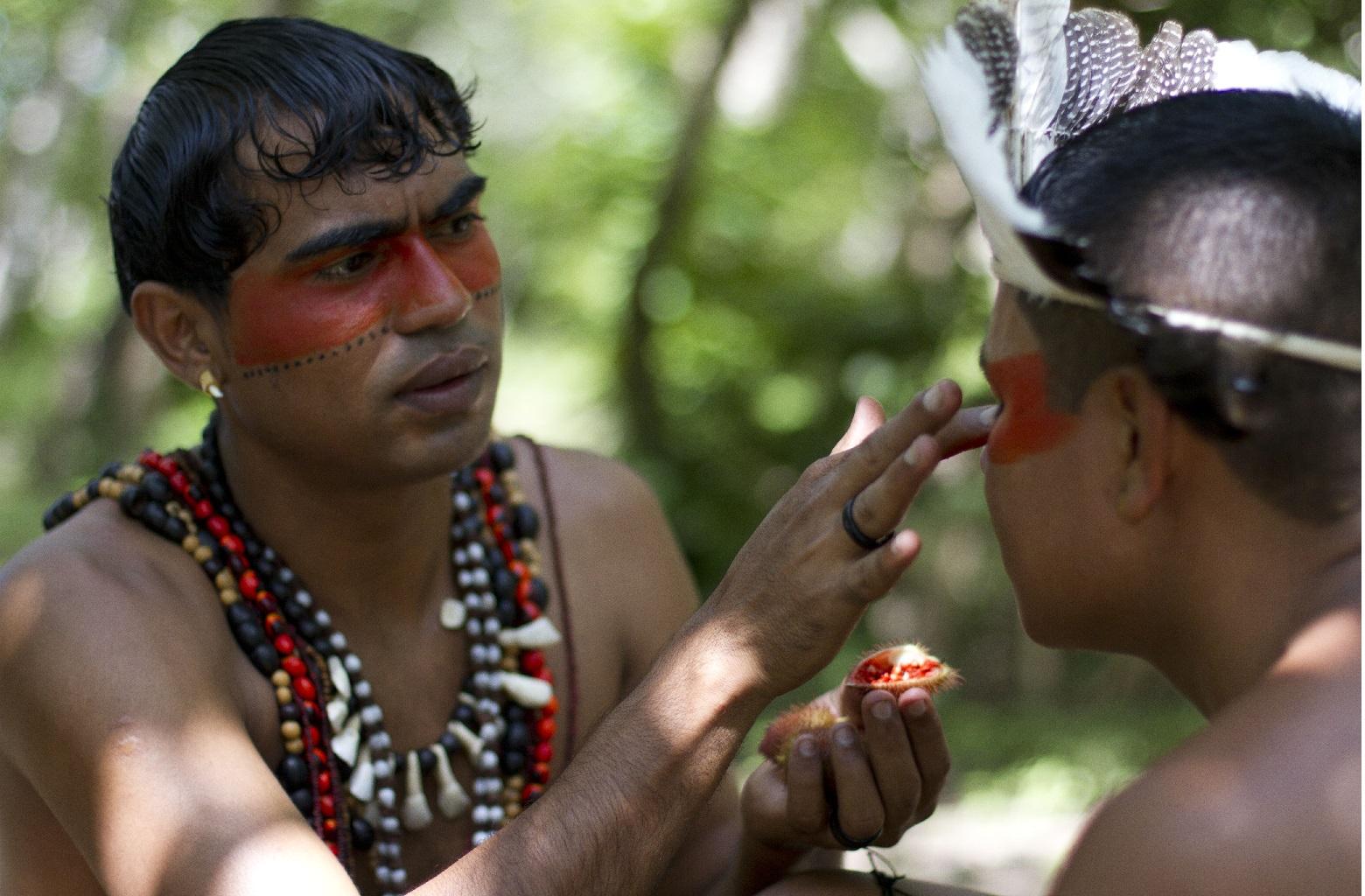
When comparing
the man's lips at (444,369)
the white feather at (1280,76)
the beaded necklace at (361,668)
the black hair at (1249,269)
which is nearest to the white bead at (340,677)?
the beaded necklace at (361,668)

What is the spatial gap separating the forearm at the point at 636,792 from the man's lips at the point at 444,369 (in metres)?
0.82

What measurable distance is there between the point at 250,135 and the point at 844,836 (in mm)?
1766

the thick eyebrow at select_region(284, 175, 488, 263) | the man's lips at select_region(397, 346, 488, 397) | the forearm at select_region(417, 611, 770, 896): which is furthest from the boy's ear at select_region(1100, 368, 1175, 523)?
the thick eyebrow at select_region(284, 175, 488, 263)

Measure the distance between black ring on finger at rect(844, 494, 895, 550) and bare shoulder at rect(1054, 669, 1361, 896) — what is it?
50cm

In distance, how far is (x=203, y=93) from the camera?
3080 millimetres

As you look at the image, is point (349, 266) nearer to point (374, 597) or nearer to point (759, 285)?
point (374, 597)

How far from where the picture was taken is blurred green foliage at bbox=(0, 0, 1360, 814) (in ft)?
26.0

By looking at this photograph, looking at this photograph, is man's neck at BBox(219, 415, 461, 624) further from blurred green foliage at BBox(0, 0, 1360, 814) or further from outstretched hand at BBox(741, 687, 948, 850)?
blurred green foliage at BBox(0, 0, 1360, 814)

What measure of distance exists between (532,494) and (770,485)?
16.7 feet

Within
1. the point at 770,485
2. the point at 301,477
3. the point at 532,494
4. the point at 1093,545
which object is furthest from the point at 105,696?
the point at 770,485

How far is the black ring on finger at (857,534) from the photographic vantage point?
2.17 m

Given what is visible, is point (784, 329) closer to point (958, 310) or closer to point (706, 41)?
point (958, 310)

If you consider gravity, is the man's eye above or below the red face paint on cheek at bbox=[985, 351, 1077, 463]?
above

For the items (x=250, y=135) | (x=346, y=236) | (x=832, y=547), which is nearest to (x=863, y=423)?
(x=832, y=547)
